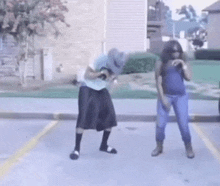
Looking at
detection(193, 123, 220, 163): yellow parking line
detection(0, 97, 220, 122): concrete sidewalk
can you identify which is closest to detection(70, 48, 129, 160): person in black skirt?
detection(193, 123, 220, 163): yellow parking line

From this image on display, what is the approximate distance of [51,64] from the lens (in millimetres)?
17469

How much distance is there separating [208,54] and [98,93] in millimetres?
39845

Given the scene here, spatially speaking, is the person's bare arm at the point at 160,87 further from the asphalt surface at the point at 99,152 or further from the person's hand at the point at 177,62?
the asphalt surface at the point at 99,152

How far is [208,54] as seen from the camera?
45.2 metres

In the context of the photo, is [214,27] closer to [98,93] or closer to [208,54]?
[208,54]

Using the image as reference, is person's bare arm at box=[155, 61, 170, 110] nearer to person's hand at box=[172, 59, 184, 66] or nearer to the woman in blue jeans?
the woman in blue jeans

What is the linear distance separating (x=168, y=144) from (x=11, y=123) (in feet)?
11.9

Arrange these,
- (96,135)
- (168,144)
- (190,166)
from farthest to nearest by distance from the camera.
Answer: (96,135) < (168,144) < (190,166)

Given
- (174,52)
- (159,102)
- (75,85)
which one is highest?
(174,52)

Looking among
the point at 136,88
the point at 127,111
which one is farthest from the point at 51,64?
the point at 127,111

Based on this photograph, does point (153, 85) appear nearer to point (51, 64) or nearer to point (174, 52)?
point (51, 64)

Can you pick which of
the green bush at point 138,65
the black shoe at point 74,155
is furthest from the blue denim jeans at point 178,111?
the green bush at point 138,65

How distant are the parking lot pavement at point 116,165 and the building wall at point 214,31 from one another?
43.2 meters

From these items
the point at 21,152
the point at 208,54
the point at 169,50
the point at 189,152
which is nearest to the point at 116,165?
the point at 189,152
